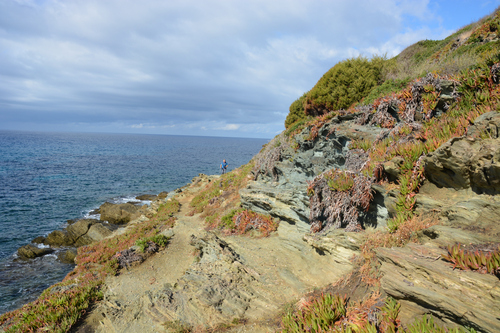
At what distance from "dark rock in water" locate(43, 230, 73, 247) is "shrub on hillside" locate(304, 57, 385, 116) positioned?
2647cm

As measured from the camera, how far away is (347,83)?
18.2 m

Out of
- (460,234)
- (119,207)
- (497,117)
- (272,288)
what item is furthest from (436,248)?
(119,207)

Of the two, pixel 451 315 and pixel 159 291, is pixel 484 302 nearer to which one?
pixel 451 315

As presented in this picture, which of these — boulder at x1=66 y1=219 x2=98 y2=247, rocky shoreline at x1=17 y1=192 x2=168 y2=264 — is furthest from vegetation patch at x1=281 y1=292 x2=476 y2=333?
boulder at x1=66 y1=219 x2=98 y2=247

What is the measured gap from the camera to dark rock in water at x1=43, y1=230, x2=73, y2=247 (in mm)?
22547

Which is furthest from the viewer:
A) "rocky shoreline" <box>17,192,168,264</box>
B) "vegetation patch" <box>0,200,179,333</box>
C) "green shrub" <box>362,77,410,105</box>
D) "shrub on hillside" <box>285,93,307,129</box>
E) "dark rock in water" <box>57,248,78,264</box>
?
"shrub on hillside" <box>285,93,307,129</box>

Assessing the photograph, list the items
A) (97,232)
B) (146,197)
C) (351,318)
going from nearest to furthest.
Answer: (351,318), (97,232), (146,197)

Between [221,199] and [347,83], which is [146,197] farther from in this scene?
[347,83]

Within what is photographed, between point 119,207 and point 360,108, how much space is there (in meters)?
28.6

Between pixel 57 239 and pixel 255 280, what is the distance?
2276 centimetres

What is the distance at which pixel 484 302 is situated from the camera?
4301 millimetres

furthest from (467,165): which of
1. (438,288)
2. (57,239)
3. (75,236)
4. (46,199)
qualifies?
(46,199)

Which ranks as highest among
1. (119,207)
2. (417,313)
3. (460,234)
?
(460,234)

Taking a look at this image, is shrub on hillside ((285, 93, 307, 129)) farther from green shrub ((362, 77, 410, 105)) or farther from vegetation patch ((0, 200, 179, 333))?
vegetation patch ((0, 200, 179, 333))
